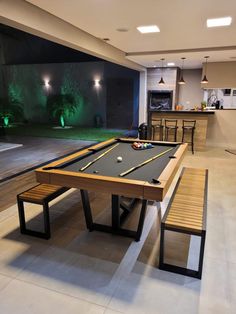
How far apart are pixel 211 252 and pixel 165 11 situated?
132 inches

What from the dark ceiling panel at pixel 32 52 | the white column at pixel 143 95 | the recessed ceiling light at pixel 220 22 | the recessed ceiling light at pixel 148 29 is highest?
the dark ceiling panel at pixel 32 52

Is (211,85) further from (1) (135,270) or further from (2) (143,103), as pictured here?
(1) (135,270)

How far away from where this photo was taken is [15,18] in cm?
329

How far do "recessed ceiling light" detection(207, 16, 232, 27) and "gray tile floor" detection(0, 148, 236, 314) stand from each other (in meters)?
3.15

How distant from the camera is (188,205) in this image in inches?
106

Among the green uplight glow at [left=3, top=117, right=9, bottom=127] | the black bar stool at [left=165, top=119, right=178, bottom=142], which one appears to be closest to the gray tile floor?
the black bar stool at [left=165, top=119, right=178, bottom=142]

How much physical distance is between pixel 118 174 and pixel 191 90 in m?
8.64

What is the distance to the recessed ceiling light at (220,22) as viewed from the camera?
399cm

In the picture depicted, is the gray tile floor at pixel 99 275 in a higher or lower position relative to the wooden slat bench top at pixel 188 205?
lower

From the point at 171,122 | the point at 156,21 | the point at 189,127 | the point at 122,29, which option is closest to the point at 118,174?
the point at 156,21

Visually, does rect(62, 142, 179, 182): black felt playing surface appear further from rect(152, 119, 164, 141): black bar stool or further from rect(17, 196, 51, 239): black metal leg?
rect(152, 119, 164, 141): black bar stool

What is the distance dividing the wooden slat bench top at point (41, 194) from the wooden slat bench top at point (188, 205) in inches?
53.8

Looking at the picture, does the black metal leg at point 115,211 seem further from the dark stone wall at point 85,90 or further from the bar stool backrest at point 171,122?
the dark stone wall at point 85,90

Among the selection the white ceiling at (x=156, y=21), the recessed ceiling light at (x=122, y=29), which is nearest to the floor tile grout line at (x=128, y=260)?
the white ceiling at (x=156, y=21)
